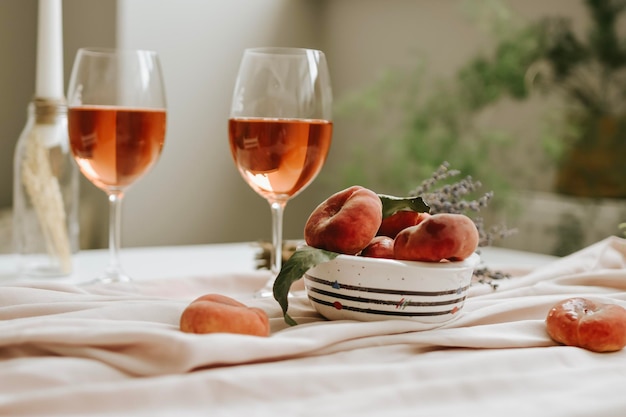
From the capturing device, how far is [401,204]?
796mm

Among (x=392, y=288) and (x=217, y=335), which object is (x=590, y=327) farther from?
(x=217, y=335)

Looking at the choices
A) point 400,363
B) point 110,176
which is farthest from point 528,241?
point 400,363

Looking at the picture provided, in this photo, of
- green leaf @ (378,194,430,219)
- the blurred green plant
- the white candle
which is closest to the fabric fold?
green leaf @ (378,194,430,219)

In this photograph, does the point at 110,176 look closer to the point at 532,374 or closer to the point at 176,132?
the point at 532,374

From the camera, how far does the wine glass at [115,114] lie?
954mm

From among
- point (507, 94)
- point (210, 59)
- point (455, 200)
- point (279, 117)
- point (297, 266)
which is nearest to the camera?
point (297, 266)

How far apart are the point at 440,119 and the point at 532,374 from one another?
3.23m

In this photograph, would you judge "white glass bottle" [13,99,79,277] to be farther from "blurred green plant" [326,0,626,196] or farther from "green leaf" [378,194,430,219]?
"blurred green plant" [326,0,626,196]

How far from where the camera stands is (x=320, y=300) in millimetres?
759

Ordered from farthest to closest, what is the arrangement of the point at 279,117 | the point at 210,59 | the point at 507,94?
1. the point at 210,59
2. the point at 507,94
3. the point at 279,117

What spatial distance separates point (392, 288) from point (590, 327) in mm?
176

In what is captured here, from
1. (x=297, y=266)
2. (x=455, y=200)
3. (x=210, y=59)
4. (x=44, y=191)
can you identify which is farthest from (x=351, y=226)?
(x=210, y=59)

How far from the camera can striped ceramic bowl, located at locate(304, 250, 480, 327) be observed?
71cm

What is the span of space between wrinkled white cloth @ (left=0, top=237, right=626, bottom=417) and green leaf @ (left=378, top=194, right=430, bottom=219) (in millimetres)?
→ 118
